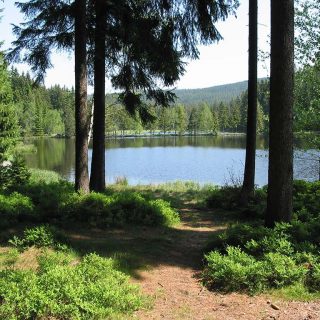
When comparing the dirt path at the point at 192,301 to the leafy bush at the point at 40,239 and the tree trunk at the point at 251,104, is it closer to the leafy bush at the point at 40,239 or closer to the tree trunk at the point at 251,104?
the leafy bush at the point at 40,239

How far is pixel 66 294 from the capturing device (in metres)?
4.09

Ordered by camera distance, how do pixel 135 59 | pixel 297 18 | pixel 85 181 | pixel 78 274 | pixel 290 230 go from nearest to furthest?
pixel 78 274 → pixel 290 230 → pixel 85 181 → pixel 135 59 → pixel 297 18

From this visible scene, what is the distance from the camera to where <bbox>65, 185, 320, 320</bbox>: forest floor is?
4301 millimetres

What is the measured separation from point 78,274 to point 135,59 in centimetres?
717

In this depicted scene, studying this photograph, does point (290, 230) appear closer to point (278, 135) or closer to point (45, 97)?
point (278, 135)

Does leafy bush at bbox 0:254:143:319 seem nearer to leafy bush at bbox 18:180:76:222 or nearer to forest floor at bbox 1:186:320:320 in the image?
forest floor at bbox 1:186:320:320

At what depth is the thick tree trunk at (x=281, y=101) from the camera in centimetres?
600

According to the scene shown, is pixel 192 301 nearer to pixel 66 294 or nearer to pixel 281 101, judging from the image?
pixel 66 294

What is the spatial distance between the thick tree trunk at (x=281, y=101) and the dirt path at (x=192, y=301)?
1681 mm

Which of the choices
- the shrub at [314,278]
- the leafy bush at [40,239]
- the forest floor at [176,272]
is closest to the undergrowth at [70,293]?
the forest floor at [176,272]

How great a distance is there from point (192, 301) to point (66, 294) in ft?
4.83

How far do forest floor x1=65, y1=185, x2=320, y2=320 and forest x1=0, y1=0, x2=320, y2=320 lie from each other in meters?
0.02

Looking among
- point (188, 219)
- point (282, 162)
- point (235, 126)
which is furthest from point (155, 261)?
point (235, 126)

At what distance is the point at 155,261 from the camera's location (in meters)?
5.96
